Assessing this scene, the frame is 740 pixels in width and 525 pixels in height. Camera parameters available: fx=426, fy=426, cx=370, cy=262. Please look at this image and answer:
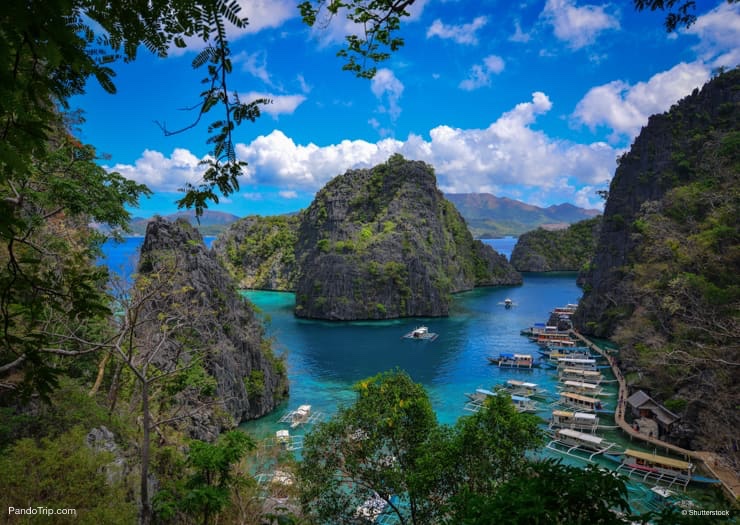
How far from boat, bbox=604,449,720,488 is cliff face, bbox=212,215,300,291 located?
77115mm

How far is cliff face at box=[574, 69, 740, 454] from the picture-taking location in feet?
60.8

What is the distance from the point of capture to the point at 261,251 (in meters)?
101

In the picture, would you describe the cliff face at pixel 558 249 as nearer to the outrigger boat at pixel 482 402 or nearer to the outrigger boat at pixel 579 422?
the outrigger boat at pixel 482 402

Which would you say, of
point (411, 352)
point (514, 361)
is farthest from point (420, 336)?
point (514, 361)

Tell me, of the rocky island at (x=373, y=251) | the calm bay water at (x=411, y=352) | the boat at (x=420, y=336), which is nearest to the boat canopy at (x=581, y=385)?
the calm bay water at (x=411, y=352)

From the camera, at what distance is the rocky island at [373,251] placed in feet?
208

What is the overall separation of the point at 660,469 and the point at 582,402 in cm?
988

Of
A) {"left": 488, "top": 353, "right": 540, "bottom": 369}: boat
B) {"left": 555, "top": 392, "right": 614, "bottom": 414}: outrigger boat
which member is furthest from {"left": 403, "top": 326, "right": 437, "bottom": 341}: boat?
{"left": 555, "top": 392, "right": 614, "bottom": 414}: outrigger boat

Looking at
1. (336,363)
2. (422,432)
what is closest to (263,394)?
(336,363)

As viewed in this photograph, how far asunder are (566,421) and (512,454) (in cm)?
1931

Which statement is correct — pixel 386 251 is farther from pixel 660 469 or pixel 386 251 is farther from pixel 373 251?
pixel 660 469

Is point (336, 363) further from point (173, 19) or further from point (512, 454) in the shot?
point (173, 19)

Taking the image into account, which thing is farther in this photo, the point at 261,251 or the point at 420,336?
the point at 261,251
